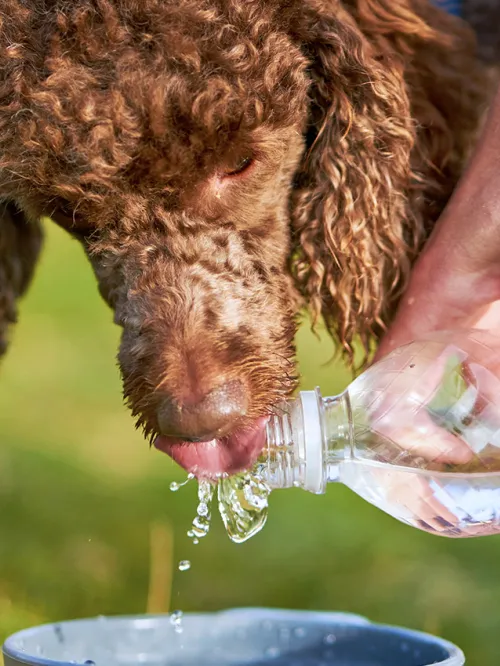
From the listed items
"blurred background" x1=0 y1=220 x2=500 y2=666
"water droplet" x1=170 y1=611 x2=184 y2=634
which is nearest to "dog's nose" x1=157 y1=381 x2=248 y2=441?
"water droplet" x1=170 y1=611 x2=184 y2=634

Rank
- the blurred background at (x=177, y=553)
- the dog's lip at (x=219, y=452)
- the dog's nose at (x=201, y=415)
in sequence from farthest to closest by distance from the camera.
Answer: the blurred background at (x=177, y=553)
the dog's lip at (x=219, y=452)
the dog's nose at (x=201, y=415)

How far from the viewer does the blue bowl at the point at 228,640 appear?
86.8 inches

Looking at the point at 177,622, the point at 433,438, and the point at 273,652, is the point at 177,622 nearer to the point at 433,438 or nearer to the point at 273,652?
the point at 273,652

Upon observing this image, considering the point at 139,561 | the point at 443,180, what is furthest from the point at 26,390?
the point at 443,180

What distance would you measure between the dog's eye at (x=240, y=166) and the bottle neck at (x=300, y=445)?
522mm

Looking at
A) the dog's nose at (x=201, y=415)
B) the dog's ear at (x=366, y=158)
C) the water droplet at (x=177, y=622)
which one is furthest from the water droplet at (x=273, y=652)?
the dog's ear at (x=366, y=158)

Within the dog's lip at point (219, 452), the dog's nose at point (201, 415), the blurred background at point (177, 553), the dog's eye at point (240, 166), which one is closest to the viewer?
the dog's nose at point (201, 415)

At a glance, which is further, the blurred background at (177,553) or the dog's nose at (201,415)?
the blurred background at (177,553)

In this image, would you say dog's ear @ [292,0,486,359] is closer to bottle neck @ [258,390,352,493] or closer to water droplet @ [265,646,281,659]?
bottle neck @ [258,390,352,493]

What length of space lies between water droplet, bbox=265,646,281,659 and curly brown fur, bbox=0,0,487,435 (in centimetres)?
50

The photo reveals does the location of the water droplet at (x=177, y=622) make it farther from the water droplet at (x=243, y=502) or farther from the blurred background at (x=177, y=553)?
the blurred background at (x=177, y=553)

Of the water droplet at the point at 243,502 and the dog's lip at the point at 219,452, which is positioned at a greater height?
the dog's lip at the point at 219,452

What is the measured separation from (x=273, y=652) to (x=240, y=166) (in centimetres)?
103

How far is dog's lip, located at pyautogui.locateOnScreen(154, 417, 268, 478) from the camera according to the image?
229cm
